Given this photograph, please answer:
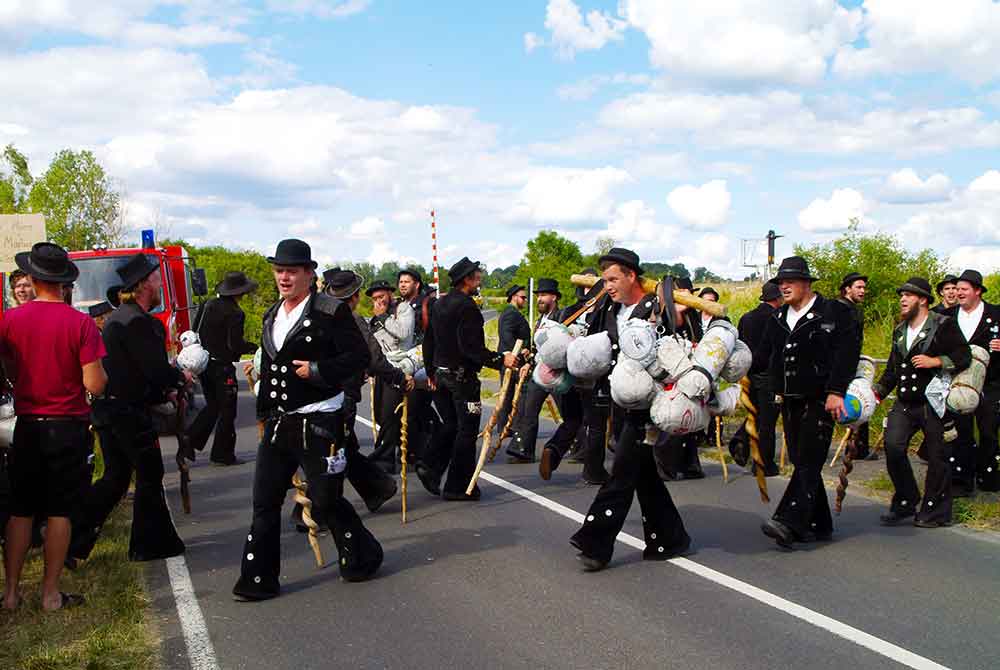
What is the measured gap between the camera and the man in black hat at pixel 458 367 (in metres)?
8.31

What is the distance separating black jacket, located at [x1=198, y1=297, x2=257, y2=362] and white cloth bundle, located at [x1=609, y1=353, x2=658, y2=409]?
240 inches

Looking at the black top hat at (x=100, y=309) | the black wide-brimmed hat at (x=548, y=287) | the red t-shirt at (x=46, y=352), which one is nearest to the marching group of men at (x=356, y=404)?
the red t-shirt at (x=46, y=352)

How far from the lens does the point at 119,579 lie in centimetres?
609

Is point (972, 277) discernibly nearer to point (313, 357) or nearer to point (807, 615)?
point (807, 615)

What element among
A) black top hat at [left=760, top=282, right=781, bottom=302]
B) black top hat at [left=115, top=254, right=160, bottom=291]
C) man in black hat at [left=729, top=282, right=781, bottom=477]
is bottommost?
man in black hat at [left=729, top=282, right=781, bottom=477]

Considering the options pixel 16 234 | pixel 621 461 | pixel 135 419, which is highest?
pixel 16 234

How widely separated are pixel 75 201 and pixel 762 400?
2419cm

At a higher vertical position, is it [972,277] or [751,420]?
[972,277]

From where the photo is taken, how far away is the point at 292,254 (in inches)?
224

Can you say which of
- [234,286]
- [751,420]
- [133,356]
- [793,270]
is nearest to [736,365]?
[751,420]

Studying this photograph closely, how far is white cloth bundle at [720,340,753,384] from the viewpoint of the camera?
591 cm

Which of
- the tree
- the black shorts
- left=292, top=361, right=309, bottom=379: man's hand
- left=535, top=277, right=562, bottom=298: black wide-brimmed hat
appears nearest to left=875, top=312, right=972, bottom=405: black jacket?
left=292, top=361, right=309, bottom=379: man's hand

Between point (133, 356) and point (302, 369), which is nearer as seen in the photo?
point (302, 369)

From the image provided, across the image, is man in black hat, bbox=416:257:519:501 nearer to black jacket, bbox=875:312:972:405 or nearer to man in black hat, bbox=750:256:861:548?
man in black hat, bbox=750:256:861:548
